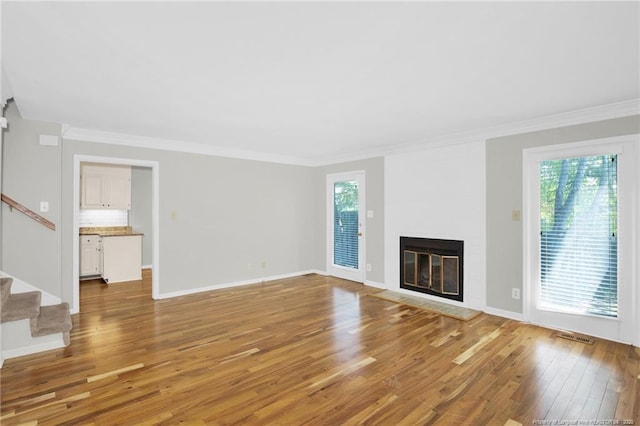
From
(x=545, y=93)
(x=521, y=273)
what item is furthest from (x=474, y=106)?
(x=521, y=273)

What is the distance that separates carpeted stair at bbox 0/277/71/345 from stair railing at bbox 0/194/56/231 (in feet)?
2.31

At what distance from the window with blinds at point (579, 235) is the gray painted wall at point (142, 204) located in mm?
7590

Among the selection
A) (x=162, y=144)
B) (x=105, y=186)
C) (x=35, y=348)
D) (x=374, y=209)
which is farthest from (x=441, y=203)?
(x=105, y=186)

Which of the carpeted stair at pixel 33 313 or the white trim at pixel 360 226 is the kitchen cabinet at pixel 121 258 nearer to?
the carpeted stair at pixel 33 313

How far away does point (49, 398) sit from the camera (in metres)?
2.26

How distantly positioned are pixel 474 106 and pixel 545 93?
60cm

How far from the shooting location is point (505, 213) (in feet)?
13.1

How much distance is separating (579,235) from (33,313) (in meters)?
5.81

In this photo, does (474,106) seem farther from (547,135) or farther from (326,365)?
(326,365)

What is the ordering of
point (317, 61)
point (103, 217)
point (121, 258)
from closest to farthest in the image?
1. point (317, 61)
2. point (121, 258)
3. point (103, 217)

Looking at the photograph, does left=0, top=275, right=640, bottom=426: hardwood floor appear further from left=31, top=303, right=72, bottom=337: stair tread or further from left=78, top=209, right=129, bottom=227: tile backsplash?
left=78, top=209, right=129, bottom=227: tile backsplash

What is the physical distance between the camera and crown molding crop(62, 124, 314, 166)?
13.5 ft

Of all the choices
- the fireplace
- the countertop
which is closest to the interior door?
the fireplace

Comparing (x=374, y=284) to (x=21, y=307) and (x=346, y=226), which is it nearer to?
(x=346, y=226)
